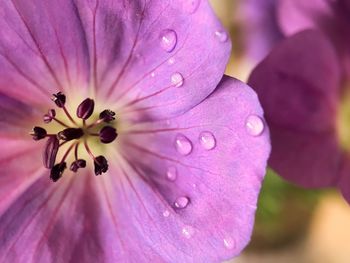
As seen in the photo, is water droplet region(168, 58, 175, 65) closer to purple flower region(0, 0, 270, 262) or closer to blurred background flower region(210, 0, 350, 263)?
purple flower region(0, 0, 270, 262)

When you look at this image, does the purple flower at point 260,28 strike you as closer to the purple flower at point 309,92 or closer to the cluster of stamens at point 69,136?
the purple flower at point 309,92

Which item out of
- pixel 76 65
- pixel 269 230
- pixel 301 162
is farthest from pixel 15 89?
pixel 269 230

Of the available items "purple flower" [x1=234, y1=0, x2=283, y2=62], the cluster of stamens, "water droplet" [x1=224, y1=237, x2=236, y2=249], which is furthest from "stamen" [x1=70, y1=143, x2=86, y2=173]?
"purple flower" [x1=234, y1=0, x2=283, y2=62]

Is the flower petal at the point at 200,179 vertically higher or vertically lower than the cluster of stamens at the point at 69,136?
lower

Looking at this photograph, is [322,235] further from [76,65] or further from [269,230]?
[76,65]


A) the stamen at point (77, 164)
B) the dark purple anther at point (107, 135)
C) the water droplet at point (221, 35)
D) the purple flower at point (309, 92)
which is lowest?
the purple flower at point (309, 92)

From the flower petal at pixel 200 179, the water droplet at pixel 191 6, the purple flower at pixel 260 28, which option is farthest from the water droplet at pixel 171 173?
the purple flower at pixel 260 28

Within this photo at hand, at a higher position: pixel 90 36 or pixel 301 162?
pixel 90 36

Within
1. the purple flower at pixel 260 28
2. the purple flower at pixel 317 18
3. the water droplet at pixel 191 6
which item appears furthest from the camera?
the purple flower at pixel 260 28
